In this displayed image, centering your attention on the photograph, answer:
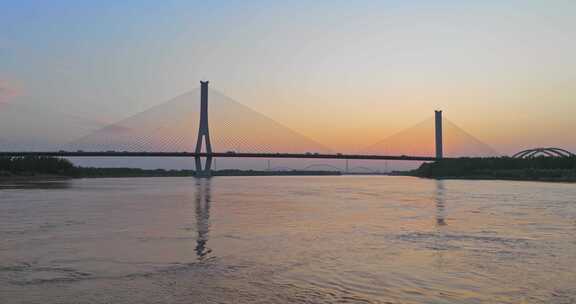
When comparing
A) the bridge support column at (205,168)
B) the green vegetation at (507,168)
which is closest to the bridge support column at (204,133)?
the bridge support column at (205,168)

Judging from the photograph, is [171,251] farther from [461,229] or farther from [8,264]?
[461,229]

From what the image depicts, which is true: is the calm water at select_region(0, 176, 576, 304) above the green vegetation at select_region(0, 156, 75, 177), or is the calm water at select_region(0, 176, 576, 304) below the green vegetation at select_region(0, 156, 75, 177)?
below

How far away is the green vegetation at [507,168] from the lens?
69062 millimetres

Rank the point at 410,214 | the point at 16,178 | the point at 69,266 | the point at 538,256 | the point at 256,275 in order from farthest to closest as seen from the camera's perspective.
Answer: the point at 16,178
the point at 410,214
the point at 538,256
the point at 69,266
the point at 256,275

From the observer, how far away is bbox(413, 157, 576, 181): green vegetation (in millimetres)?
69062

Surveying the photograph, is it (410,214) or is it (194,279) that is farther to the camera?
(410,214)

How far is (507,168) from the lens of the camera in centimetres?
8094

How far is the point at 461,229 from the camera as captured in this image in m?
14.2

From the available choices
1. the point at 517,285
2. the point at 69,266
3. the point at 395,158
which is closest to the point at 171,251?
the point at 69,266

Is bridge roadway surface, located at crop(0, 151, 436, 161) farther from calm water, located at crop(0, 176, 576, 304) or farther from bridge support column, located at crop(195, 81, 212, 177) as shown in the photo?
calm water, located at crop(0, 176, 576, 304)

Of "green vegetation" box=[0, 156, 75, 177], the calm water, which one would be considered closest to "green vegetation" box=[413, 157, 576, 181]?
the calm water

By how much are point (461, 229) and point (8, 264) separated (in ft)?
34.9

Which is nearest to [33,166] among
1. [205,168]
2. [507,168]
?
[205,168]

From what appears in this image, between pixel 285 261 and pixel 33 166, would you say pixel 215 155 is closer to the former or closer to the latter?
pixel 33 166
